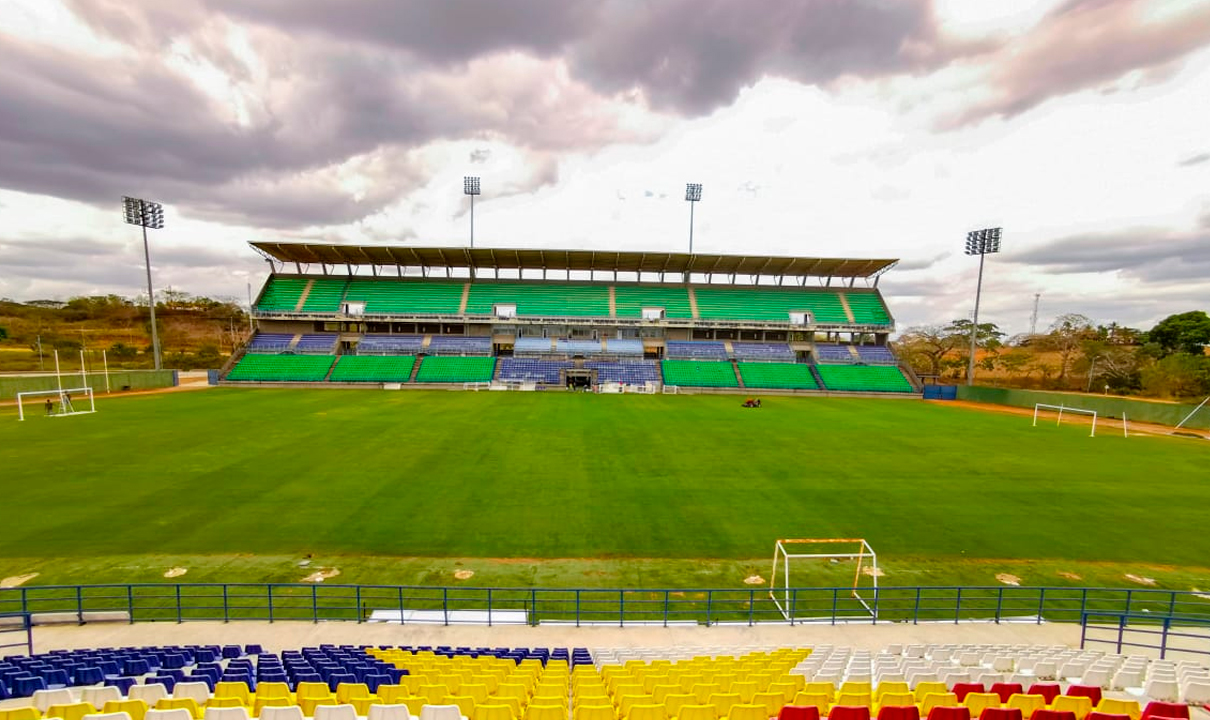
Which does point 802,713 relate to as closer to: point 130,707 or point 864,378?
point 130,707

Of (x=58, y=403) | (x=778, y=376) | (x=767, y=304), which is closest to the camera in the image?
(x=58, y=403)

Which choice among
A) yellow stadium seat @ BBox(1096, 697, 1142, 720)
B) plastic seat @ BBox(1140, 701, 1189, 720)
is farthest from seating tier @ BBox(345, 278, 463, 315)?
plastic seat @ BBox(1140, 701, 1189, 720)

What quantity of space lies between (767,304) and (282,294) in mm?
60553

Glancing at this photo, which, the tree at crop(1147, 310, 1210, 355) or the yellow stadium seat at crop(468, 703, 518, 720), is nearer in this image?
the yellow stadium seat at crop(468, 703, 518, 720)

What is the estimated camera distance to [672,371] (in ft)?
166

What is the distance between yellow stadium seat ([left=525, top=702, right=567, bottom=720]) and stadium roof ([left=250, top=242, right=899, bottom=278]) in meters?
51.8

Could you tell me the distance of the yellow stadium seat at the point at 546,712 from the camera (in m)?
4.86

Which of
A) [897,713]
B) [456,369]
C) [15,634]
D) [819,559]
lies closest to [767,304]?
[456,369]

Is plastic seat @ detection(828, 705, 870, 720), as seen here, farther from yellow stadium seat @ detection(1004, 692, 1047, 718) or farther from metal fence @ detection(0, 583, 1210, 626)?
metal fence @ detection(0, 583, 1210, 626)

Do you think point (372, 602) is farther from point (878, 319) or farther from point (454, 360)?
point (878, 319)

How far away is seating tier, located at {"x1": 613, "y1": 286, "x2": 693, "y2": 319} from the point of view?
190ft

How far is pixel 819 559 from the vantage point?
13.0m

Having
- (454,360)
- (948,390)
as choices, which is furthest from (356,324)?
(948,390)

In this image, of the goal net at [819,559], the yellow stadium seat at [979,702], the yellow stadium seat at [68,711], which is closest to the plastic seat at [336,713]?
the yellow stadium seat at [68,711]
